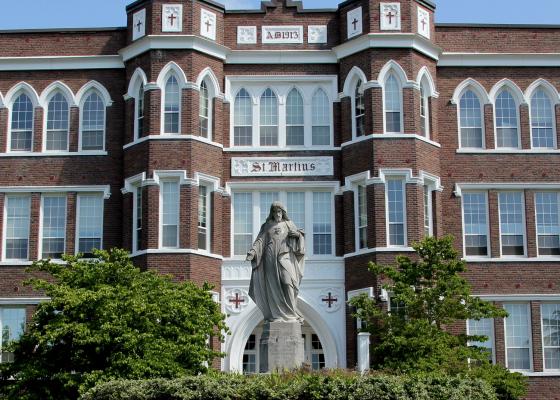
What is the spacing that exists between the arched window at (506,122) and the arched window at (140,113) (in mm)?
11759

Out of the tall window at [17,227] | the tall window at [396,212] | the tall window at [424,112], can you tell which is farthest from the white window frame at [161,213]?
the tall window at [424,112]

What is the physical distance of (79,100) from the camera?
123 ft

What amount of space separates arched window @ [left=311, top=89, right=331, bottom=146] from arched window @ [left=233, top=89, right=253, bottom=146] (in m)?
2.07

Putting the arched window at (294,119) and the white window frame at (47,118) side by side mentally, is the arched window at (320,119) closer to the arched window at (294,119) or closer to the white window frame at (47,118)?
the arched window at (294,119)

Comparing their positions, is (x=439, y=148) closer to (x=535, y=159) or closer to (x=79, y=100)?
(x=535, y=159)

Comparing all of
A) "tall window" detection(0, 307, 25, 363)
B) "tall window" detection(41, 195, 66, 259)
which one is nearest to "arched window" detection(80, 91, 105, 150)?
"tall window" detection(41, 195, 66, 259)

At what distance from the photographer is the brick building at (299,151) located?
35281 mm

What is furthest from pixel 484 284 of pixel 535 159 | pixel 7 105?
pixel 7 105

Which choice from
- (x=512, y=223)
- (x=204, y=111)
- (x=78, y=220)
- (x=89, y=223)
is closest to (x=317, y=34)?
(x=204, y=111)

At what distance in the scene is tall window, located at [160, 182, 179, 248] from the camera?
34875 millimetres

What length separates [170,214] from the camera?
35.2 m

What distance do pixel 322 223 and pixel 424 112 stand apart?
16.3 ft

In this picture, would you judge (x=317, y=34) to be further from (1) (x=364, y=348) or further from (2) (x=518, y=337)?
(2) (x=518, y=337)

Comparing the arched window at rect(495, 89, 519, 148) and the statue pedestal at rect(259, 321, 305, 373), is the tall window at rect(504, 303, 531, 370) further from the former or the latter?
the statue pedestal at rect(259, 321, 305, 373)
